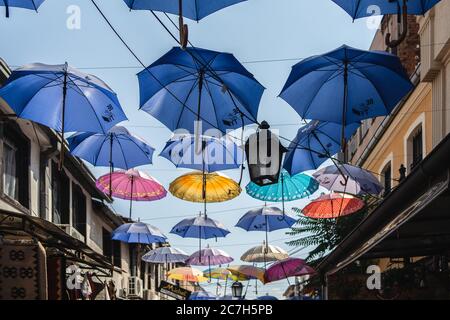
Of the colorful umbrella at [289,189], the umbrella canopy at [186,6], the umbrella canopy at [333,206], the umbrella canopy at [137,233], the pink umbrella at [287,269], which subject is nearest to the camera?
the umbrella canopy at [186,6]

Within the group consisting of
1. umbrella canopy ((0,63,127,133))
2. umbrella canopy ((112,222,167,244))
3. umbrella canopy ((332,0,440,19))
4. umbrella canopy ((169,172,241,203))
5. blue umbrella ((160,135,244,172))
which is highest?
umbrella canopy ((332,0,440,19))

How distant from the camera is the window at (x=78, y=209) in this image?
70.0 ft

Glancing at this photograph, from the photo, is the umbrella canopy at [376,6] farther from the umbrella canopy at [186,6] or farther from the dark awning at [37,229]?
the dark awning at [37,229]

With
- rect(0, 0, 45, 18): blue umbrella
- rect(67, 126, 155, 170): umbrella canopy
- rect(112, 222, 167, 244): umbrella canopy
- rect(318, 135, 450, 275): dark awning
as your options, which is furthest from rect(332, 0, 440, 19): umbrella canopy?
rect(112, 222, 167, 244): umbrella canopy

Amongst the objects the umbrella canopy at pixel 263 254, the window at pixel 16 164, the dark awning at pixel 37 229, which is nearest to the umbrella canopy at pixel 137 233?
the umbrella canopy at pixel 263 254

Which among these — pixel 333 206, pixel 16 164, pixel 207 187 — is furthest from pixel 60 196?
pixel 333 206

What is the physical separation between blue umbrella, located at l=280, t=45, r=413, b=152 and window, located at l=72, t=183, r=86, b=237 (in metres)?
10.3

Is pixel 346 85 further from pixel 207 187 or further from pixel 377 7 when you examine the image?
pixel 207 187

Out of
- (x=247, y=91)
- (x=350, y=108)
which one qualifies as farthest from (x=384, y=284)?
(x=247, y=91)

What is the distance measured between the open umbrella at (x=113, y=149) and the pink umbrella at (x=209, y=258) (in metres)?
10.2

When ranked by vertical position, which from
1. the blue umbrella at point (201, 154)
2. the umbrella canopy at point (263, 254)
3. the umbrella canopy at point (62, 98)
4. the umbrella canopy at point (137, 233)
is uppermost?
the umbrella canopy at point (62, 98)

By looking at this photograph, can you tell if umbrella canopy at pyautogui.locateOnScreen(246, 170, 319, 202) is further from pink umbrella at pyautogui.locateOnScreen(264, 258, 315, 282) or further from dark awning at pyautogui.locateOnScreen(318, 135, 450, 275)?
dark awning at pyautogui.locateOnScreen(318, 135, 450, 275)

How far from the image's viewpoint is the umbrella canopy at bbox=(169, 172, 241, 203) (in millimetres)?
17922

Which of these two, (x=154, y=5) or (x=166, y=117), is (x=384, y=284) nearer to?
(x=166, y=117)
